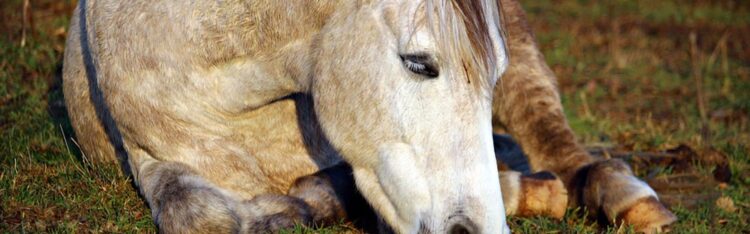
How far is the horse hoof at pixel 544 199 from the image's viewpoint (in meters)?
3.99

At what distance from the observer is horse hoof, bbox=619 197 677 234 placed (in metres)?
3.88

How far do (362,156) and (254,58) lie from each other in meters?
0.55

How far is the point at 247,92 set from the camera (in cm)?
348

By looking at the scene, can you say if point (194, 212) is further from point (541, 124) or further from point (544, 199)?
point (541, 124)

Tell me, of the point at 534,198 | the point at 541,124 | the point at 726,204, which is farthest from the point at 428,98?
the point at 726,204

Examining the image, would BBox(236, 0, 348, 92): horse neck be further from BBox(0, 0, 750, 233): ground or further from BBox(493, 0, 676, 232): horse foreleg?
BBox(493, 0, 676, 232): horse foreleg

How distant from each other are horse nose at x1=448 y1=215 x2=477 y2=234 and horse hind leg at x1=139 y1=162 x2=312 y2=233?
0.69m

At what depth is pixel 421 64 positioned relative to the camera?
292 cm

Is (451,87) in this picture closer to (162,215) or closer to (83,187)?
(162,215)

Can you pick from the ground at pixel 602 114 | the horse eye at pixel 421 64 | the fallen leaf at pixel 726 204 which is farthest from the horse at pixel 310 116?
the fallen leaf at pixel 726 204

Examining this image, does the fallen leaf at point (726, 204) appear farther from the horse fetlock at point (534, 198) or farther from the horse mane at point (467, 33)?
the horse mane at point (467, 33)

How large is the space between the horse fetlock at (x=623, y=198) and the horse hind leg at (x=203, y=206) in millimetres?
1284

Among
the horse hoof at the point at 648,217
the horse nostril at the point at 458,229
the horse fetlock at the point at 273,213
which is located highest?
the horse nostril at the point at 458,229

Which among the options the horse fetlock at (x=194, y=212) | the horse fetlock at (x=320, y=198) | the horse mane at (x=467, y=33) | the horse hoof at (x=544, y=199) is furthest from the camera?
the horse hoof at (x=544, y=199)
